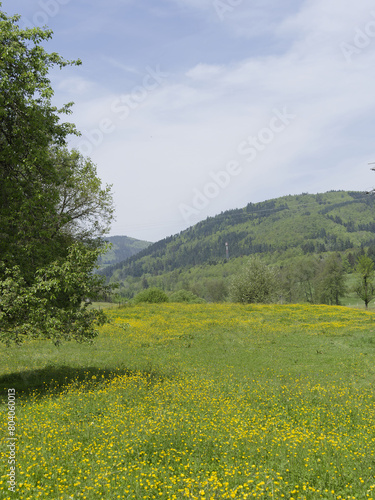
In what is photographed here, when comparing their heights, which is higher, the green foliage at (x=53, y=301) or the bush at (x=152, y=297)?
the green foliage at (x=53, y=301)

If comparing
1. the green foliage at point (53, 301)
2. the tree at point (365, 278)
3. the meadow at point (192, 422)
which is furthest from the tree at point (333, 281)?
the green foliage at point (53, 301)

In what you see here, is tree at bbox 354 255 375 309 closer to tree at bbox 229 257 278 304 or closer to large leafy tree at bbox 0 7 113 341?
tree at bbox 229 257 278 304

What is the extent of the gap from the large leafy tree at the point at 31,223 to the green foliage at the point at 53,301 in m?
0.04

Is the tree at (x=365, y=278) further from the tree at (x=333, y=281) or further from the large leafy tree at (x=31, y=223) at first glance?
the large leafy tree at (x=31, y=223)

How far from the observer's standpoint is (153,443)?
10.1m

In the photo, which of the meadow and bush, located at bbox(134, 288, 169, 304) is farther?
bush, located at bbox(134, 288, 169, 304)

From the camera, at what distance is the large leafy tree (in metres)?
14.5

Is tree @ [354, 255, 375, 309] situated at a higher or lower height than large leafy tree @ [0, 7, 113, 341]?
lower

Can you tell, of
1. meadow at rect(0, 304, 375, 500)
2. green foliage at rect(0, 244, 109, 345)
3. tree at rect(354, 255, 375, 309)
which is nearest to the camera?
meadow at rect(0, 304, 375, 500)

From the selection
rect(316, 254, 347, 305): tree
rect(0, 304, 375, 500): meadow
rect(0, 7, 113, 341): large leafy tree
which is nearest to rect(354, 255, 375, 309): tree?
rect(316, 254, 347, 305): tree

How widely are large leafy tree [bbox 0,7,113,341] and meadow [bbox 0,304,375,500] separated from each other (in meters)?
3.27

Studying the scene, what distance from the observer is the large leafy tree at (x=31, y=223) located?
569 inches

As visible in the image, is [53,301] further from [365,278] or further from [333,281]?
[333,281]

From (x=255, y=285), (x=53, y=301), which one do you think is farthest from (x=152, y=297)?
(x=53, y=301)
